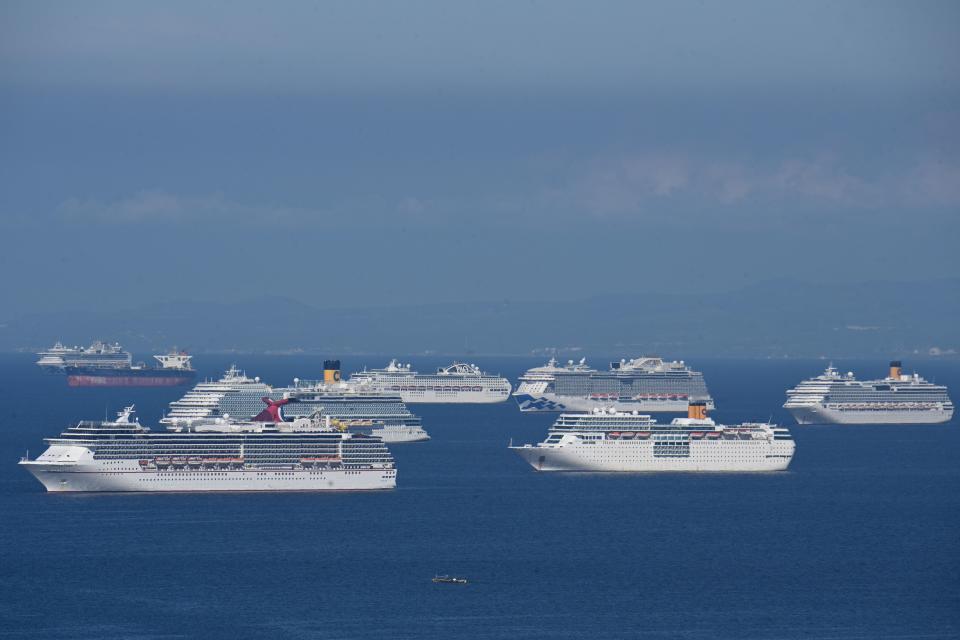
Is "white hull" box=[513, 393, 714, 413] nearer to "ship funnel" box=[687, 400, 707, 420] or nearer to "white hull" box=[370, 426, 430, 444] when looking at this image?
"white hull" box=[370, 426, 430, 444]

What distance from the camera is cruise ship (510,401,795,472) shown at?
327ft

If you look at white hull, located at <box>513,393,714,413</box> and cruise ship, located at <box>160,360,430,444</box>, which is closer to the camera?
cruise ship, located at <box>160,360,430,444</box>

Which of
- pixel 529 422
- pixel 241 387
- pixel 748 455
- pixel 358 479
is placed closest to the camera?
pixel 358 479

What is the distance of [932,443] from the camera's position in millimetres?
128875

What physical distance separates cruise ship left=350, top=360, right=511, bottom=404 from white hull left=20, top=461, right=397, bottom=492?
322 feet

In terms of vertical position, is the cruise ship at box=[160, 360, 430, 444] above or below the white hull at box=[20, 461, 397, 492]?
above

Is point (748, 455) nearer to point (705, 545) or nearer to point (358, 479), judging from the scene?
point (358, 479)

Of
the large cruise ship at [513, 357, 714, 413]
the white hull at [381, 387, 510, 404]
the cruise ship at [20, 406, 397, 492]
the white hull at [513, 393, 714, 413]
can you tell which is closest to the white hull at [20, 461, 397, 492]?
the cruise ship at [20, 406, 397, 492]

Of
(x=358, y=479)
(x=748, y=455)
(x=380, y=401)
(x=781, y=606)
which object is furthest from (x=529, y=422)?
(x=781, y=606)

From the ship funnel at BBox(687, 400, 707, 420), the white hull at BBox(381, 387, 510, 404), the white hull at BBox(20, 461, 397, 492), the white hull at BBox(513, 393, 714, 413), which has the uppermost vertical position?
the white hull at BBox(381, 387, 510, 404)

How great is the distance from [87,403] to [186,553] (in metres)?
116

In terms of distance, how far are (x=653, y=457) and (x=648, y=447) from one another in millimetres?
558

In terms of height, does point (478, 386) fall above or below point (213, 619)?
above

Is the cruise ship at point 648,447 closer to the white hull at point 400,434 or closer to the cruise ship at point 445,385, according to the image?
the white hull at point 400,434
